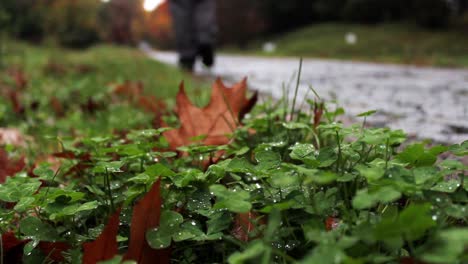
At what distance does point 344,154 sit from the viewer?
1.08 meters

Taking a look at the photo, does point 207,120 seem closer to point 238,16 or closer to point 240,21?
point 240,21

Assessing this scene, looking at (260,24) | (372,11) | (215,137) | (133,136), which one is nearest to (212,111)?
(215,137)

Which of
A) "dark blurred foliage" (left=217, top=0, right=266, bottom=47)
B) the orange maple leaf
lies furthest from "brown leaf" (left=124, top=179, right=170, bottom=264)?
"dark blurred foliage" (left=217, top=0, right=266, bottom=47)

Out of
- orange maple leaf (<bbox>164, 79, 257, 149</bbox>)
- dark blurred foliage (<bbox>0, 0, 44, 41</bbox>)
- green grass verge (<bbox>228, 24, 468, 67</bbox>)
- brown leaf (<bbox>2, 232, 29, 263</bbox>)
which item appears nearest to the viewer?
brown leaf (<bbox>2, 232, 29, 263</bbox>)

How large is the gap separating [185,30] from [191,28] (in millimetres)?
102

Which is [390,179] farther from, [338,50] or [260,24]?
[260,24]

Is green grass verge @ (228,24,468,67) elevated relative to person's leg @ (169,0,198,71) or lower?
lower

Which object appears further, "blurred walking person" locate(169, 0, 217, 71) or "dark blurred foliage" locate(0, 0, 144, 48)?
"dark blurred foliage" locate(0, 0, 144, 48)

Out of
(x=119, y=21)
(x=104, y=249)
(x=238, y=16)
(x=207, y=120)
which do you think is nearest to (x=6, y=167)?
(x=207, y=120)

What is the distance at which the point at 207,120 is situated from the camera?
1.60 metres

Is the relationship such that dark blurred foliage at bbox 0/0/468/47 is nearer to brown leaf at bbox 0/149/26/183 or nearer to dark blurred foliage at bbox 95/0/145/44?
dark blurred foliage at bbox 95/0/145/44

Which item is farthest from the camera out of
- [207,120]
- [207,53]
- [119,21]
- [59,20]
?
[119,21]

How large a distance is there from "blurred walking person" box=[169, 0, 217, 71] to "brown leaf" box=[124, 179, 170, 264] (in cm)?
552

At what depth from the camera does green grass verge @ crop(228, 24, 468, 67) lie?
1285 cm
